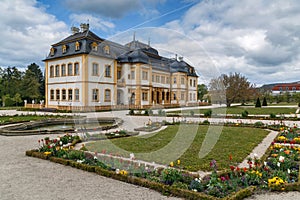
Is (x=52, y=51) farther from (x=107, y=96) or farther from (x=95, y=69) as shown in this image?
(x=107, y=96)

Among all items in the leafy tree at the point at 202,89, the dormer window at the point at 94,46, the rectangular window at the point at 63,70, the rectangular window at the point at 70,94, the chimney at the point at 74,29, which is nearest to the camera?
the leafy tree at the point at 202,89

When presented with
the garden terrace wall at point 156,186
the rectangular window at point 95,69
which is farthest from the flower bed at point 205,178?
the rectangular window at point 95,69

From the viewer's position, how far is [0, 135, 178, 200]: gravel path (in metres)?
3.56

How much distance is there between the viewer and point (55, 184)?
402cm

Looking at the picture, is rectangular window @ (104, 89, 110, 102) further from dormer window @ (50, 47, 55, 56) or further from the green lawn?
the green lawn

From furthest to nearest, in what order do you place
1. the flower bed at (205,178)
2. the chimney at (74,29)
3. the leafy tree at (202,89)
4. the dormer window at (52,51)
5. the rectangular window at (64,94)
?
the chimney at (74,29)
the dormer window at (52,51)
the rectangular window at (64,94)
the leafy tree at (202,89)
the flower bed at (205,178)

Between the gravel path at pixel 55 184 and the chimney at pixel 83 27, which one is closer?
the gravel path at pixel 55 184

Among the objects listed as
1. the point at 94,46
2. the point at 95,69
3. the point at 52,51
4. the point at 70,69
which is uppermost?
the point at 52,51

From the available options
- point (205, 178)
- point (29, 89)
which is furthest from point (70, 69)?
point (205, 178)

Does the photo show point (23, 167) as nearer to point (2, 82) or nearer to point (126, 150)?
point (126, 150)

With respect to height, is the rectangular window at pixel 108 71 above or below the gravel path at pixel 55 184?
above

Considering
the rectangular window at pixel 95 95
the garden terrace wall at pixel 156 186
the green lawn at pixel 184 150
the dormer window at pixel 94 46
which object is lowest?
the garden terrace wall at pixel 156 186

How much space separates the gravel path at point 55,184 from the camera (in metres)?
3.56

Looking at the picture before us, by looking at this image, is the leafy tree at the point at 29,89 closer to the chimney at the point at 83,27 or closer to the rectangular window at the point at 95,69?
the chimney at the point at 83,27
